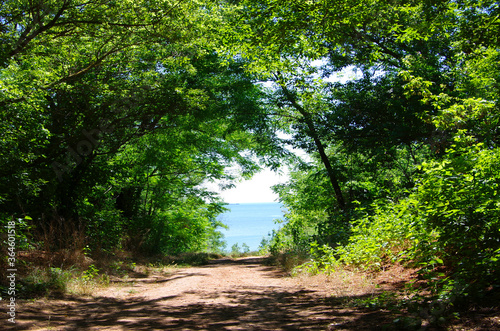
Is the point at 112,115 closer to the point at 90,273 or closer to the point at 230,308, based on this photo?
the point at 90,273

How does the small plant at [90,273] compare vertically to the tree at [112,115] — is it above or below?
below

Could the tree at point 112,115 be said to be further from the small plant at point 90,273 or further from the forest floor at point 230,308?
the forest floor at point 230,308

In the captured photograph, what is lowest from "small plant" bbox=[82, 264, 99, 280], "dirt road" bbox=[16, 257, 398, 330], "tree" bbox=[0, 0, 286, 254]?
"dirt road" bbox=[16, 257, 398, 330]

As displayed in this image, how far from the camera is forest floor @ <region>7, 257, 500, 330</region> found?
176 inches

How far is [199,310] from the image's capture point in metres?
5.67

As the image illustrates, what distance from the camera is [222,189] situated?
20.2m

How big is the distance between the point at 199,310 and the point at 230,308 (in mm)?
516

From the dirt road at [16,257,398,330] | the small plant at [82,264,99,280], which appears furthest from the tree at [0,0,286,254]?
the dirt road at [16,257,398,330]

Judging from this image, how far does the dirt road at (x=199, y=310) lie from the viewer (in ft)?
15.1

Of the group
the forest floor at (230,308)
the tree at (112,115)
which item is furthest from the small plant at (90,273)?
the tree at (112,115)

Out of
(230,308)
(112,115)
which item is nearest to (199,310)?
(230,308)

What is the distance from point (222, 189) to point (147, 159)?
5687 millimetres

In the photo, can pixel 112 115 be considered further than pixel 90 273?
Yes

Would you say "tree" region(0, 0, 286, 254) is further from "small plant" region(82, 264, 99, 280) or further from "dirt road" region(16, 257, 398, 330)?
"dirt road" region(16, 257, 398, 330)
